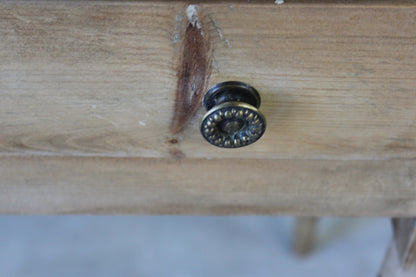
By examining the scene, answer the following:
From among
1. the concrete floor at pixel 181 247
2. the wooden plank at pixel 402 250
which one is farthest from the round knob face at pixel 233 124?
the concrete floor at pixel 181 247

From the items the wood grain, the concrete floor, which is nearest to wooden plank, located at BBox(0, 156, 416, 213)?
the wood grain

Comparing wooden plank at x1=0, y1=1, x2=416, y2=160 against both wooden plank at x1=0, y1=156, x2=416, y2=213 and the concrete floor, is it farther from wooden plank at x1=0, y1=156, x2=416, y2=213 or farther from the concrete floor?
the concrete floor

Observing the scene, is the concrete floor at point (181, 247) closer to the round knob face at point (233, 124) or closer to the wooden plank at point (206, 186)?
the wooden plank at point (206, 186)

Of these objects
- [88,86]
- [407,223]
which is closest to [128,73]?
[88,86]

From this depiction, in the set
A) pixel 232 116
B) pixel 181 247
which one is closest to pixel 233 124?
pixel 232 116

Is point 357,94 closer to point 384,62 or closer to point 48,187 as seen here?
point 384,62

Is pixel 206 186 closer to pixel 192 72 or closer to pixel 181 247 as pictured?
pixel 192 72
